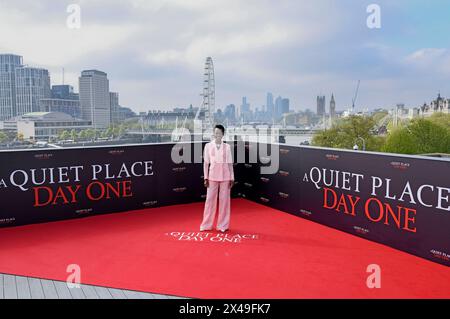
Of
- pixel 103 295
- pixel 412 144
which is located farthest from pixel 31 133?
pixel 412 144

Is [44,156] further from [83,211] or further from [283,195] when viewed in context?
[283,195]

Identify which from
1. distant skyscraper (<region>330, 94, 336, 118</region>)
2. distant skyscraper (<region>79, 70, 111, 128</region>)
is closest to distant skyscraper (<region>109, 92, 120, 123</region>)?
distant skyscraper (<region>79, 70, 111, 128</region>)

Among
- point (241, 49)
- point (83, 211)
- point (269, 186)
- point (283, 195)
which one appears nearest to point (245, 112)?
point (269, 186)

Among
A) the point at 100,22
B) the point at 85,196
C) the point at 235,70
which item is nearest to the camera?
the point at 85,196

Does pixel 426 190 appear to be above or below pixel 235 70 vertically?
below

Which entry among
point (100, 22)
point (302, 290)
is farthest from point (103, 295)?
point (100, 22)
